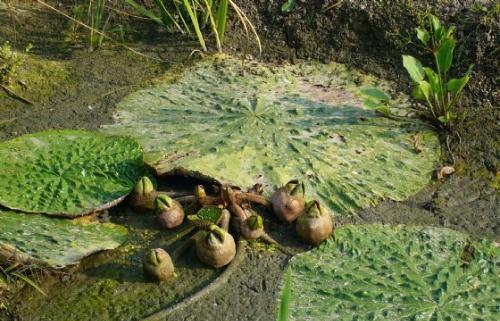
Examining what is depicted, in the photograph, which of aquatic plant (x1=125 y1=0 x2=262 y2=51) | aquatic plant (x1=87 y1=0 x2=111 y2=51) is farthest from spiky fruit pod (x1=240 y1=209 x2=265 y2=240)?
aquatic plant (x1=87 y1=0 x2=111 y2=51)

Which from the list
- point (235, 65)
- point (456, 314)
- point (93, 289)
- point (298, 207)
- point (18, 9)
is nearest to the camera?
point (456, 314)

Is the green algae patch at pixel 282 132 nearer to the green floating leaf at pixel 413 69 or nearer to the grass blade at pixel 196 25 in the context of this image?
the grass blade at pixel 196 25

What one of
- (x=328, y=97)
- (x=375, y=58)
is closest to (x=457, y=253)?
(x=328, y=97)

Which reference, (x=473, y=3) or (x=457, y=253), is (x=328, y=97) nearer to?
(x=473, y=3)

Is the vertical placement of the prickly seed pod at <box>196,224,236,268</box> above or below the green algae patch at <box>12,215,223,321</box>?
above

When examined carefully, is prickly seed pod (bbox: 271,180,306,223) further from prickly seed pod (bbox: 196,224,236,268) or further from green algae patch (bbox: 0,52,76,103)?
green algae patch (bbox: 0,52,76,103)

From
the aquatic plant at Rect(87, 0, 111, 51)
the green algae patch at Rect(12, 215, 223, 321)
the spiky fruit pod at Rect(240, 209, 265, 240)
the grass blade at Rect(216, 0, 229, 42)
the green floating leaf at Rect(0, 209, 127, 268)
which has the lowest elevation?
the green algae patch at Rect(12, 215, 223, 321)

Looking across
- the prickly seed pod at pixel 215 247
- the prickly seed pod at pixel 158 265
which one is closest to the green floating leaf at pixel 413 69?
the prickly seed pod at pixel 215 247

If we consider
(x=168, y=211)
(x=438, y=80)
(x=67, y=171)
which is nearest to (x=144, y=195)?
(x=168, y=211)
